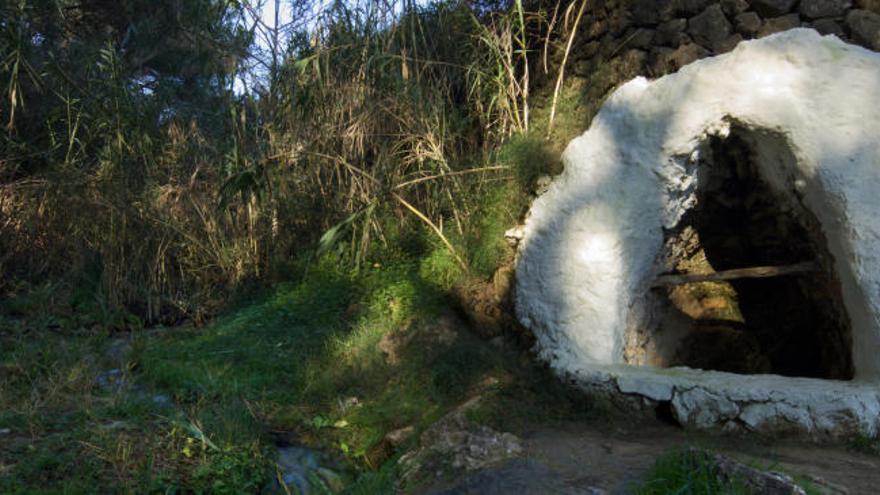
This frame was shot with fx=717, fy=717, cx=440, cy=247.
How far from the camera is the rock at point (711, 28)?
16.6 feet

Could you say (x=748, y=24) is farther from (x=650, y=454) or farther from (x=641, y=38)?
(x=650, y=454)

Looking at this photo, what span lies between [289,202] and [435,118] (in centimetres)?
179

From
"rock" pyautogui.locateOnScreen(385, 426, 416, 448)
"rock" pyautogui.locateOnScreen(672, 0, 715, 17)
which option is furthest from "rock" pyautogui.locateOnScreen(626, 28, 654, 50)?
"rock" pyautogui.locateOnScreen(385, 426, 416, 448)

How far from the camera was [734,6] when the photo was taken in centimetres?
507

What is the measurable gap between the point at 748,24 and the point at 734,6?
185mm

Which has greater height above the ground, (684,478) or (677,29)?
(677,29)

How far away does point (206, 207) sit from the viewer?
6.96 meters

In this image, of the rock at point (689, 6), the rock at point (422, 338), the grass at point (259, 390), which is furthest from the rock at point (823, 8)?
the rock at point (422, 338)

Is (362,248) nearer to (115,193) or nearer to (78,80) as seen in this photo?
(115,193)

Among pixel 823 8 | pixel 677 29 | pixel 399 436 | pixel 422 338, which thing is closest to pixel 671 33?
pixel 677 29

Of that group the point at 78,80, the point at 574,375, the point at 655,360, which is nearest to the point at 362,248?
the point at 574,375

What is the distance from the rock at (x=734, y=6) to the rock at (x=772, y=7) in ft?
0.18

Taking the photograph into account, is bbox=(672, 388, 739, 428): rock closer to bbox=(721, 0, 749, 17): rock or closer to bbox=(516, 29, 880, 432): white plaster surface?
bbox=(516, 29, 880, 432): white plaster surface

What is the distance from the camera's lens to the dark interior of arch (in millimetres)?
4395
